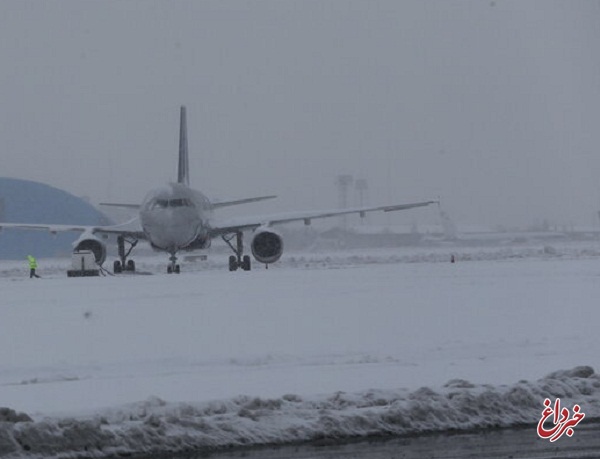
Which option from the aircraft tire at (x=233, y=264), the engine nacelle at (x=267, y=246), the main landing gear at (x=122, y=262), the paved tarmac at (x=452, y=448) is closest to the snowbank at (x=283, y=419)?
Result: the paved tarmac at (x=452, y=448)

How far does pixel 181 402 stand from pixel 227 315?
7179 millimetres

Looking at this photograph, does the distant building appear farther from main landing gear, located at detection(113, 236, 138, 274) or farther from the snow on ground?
the snow on ground

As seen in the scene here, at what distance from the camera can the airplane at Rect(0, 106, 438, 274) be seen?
95.8 ft

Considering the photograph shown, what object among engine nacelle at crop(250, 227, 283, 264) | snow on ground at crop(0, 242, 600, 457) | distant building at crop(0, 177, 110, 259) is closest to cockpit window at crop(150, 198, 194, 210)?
engine nacelle at crop(250, 227, 283, 264)

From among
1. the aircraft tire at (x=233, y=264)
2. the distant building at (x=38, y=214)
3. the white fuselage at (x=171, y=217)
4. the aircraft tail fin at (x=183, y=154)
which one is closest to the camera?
the white fuselage at (x=171, y=217)

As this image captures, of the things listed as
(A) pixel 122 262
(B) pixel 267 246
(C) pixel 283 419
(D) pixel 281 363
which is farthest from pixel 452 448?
(A) pixel 122 262

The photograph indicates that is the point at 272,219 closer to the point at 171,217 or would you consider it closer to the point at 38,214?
the point at 171,217

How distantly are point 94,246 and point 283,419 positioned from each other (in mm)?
26083

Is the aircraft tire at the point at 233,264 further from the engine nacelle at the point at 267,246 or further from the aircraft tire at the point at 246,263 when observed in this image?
the engine nacelle at the point at 267,246

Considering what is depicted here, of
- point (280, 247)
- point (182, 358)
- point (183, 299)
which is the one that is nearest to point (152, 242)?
point (280, 247)

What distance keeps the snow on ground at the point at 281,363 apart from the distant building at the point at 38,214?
7219cm

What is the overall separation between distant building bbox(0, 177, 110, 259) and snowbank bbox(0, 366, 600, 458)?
81082 millimetres

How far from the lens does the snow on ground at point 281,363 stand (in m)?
6.32

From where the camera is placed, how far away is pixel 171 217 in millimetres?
28953
